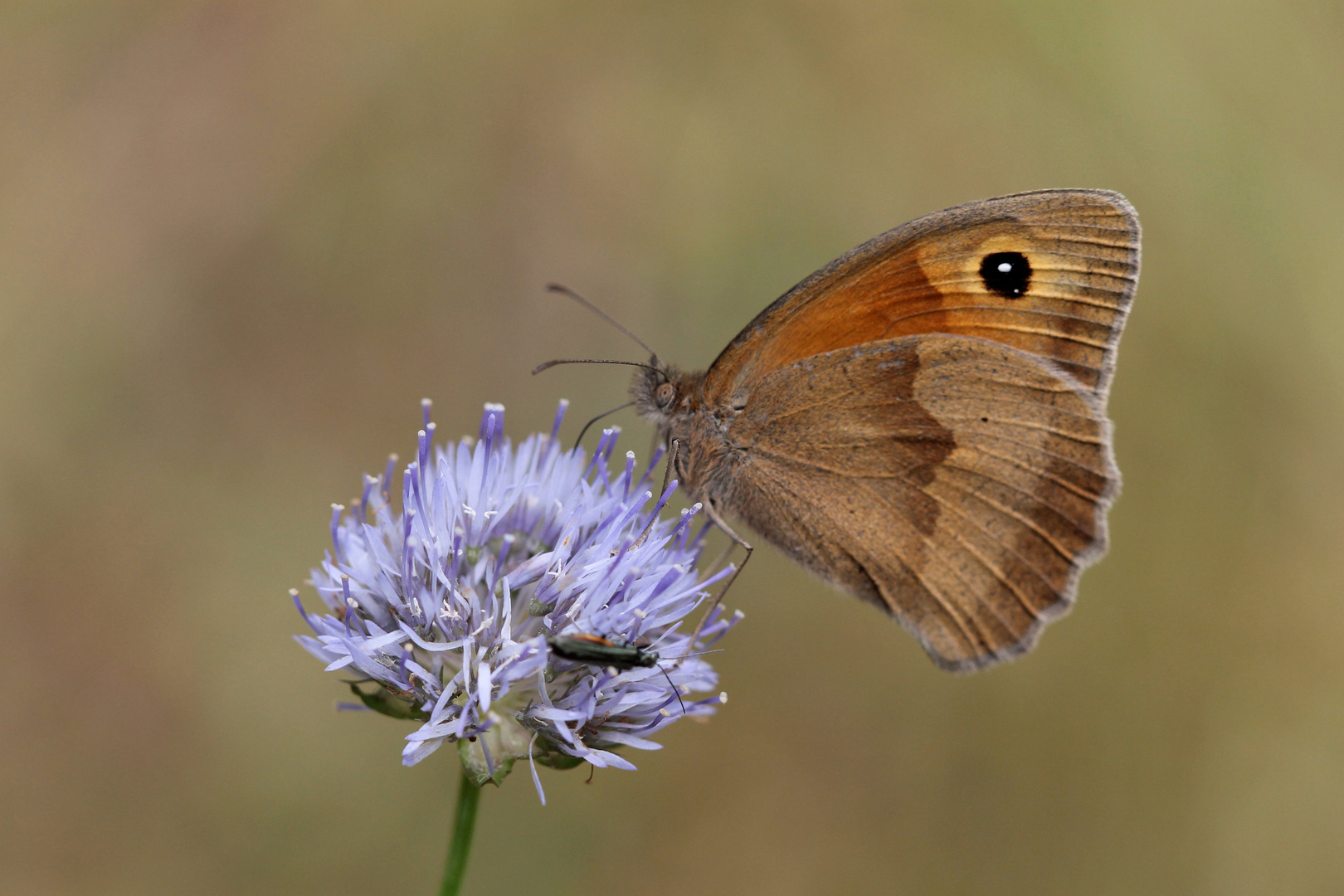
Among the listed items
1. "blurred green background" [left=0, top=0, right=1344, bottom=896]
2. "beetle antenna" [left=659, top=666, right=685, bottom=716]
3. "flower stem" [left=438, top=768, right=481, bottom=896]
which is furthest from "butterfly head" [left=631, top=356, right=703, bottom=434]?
"blurred green background" [left=0, top=0, right=1344, bottom=896]

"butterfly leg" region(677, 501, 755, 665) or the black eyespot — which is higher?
the black eyespot

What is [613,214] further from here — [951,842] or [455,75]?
[951,842]

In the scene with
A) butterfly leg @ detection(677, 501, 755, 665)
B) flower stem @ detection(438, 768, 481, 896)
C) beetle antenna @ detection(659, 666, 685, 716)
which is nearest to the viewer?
flower stem @ detection(438, 768, 481, 896)

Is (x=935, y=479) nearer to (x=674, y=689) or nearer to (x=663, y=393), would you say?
(x=663, y=393)

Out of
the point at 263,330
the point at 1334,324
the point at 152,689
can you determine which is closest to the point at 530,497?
the point at 152,689

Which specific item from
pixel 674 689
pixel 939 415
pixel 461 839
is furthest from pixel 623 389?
pixel 461 839

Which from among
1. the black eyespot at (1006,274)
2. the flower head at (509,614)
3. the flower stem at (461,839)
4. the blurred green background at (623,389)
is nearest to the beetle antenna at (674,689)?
the flower head at (509,614)

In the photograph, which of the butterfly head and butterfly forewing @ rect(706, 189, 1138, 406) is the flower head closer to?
the butterfly head

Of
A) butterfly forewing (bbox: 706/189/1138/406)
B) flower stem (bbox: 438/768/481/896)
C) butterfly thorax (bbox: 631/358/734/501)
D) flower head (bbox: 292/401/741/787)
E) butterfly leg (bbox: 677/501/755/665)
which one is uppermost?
butterfly forewing (bbox: 706/189/1138/406)
